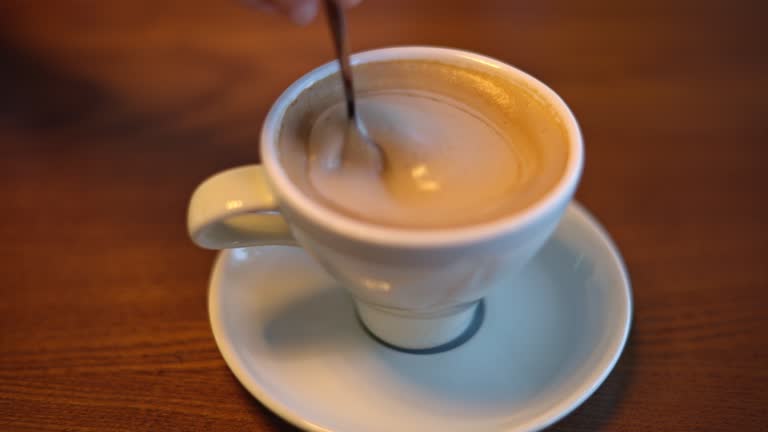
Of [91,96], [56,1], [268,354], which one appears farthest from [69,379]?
[56,1]

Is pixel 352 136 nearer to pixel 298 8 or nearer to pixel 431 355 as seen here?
pixel 298 8

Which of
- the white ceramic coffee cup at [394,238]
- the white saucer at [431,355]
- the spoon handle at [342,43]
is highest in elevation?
the spoon handle at [342,43]

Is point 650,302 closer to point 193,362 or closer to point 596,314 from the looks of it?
point 596,314

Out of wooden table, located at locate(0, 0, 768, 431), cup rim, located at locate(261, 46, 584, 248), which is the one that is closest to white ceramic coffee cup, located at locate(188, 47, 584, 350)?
cup rim, located at locate(261, 46, 584, 248)

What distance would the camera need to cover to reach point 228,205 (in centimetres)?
61

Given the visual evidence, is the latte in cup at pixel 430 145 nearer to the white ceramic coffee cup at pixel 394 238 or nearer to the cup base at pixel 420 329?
the white ceramic coffee cup at pixel 394 238

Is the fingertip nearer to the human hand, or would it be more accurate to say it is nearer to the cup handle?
the human hand

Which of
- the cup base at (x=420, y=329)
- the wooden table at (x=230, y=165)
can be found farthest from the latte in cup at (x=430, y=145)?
the wooden table at (x=230, y=165)

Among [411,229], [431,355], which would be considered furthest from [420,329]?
[411,229]

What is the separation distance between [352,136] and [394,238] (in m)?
0.19

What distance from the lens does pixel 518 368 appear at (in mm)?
688

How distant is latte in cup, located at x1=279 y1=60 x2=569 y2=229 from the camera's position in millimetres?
585

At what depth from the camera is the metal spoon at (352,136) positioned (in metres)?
0.62

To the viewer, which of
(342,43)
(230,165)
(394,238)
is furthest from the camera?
(230,165)
